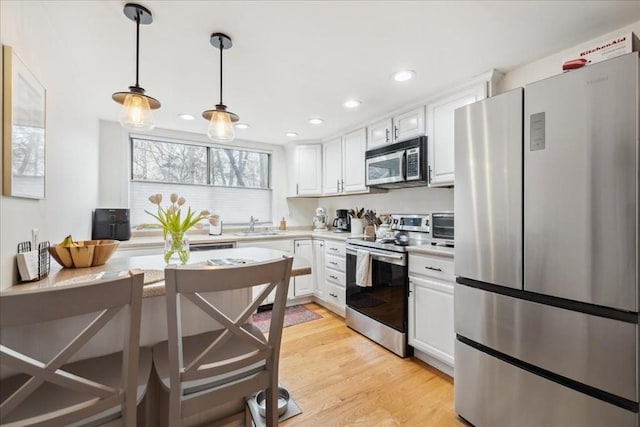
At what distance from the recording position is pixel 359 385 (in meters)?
2.01

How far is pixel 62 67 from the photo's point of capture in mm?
1736

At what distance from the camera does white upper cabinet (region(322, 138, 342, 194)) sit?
11.9ft

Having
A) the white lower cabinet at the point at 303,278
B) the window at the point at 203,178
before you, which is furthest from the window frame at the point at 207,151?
the white lower cabinet at the point at 303,278

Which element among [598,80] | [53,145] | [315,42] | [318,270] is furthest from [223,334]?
[318,270]

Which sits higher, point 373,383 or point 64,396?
point 64,396

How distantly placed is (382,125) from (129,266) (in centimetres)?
254

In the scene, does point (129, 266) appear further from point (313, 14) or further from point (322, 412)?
point (313, 14)

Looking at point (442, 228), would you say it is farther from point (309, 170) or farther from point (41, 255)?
point (41, 255)

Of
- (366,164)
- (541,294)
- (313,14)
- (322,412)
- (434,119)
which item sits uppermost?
(313,14)

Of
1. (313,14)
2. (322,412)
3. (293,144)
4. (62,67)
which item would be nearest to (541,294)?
(322,412)

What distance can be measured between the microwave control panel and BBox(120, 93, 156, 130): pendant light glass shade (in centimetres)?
206

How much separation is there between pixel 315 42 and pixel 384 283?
1.97 meters

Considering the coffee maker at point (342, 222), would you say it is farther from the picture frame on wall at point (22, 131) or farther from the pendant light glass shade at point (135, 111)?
the picture frame on wall at point (22, 131)

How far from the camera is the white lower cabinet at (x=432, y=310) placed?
2061 millimetres
